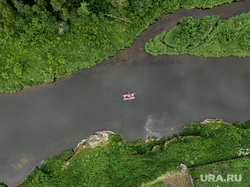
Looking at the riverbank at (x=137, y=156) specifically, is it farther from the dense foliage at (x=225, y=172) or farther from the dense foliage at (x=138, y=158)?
the dense foliage at (x=225, y=172)

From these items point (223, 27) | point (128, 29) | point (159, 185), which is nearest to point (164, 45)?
point (128, 29)

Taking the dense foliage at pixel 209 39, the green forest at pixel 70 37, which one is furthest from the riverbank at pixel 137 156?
the green forest at pixel 70 37

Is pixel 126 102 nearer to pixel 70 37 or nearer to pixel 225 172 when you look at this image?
pixel 70 37

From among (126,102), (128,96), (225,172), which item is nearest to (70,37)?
(128,96)

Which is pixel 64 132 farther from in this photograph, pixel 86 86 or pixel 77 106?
pixel 86 86

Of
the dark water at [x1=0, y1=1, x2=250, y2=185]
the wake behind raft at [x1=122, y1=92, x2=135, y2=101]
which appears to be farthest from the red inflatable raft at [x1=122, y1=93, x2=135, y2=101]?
the dark water at [x1=0, y1=1, x2=250, y2=185]

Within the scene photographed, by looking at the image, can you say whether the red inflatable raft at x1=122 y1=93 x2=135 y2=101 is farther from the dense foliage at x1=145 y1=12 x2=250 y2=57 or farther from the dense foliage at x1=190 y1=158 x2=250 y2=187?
the dense foliage at x1=190 y1=158 x2=250 y2=187
